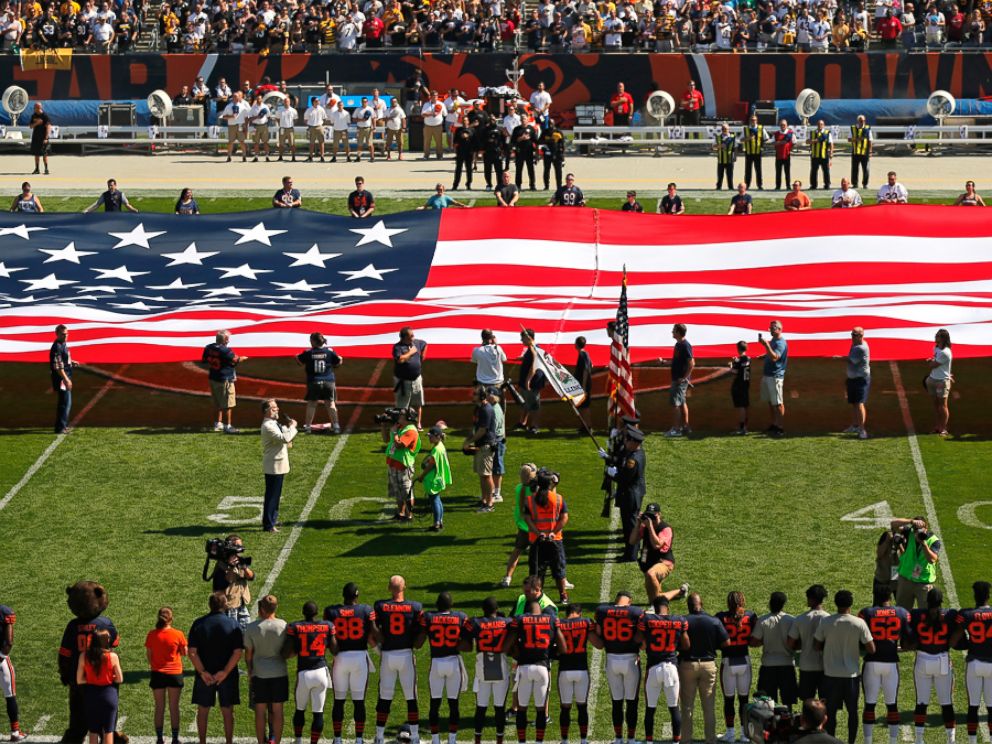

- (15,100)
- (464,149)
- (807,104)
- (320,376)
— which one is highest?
(15,100)

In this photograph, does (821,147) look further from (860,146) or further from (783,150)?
(860,146)

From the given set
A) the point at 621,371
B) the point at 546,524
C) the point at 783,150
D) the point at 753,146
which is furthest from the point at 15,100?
the point at 546,524

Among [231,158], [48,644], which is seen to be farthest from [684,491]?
[231,158]

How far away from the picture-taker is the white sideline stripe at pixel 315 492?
62.6 ft

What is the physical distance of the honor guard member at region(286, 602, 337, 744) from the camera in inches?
585

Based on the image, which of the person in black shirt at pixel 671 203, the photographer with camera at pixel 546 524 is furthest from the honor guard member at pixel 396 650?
the person in black shirt at pixel 671 203

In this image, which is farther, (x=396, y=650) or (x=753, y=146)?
(x=753, y=146)

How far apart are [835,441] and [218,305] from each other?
799 centimetres

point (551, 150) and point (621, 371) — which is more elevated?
point (551, 150)

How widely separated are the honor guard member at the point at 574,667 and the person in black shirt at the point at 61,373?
9.87 m

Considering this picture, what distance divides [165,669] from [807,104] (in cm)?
3349

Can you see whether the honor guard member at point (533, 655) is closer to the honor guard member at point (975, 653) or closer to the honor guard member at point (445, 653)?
the honor guard member at point (445, 653)

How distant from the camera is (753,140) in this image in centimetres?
3834

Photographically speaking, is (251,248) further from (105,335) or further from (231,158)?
(231,158)
